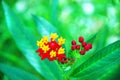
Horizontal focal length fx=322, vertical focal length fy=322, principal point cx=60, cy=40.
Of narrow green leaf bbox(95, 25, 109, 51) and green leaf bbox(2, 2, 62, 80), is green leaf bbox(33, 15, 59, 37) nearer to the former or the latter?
green leaf bbox(2, 2, 62, 80)

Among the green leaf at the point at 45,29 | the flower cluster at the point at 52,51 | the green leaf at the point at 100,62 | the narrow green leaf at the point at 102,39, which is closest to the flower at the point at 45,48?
the flower cluster at the point at 52,51

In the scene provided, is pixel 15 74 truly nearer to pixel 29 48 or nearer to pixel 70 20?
pixel 29 48

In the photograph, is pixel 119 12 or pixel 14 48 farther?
pixel 14 48

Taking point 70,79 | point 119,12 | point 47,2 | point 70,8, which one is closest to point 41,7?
point 47,2

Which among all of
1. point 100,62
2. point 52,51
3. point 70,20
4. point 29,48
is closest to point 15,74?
point 29,48

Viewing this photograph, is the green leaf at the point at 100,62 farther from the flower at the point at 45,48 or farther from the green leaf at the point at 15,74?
the green leaf at the point at 15,74

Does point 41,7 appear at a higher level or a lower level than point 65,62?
higher

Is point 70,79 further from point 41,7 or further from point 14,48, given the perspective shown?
point 41,7

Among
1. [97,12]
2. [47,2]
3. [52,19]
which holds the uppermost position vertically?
[47,2]
